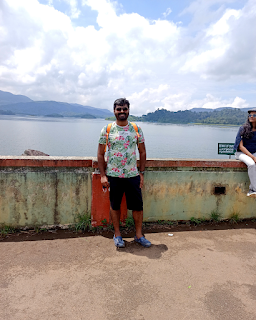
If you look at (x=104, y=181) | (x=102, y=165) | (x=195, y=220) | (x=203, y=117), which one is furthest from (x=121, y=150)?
(x=203, y=117)

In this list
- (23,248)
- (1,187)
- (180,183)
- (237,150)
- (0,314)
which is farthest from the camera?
(237,150)

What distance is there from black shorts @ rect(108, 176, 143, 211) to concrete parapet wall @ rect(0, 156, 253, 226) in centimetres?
34

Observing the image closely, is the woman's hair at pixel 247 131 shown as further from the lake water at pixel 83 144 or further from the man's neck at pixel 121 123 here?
the lake water at pixel 83 144

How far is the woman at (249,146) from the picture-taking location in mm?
4082

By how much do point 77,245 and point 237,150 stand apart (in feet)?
10.2

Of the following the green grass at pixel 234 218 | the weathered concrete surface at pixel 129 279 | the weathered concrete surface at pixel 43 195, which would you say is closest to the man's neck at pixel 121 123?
the weathered concrete surface at pixel 43 195

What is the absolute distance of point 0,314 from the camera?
2.15 metres

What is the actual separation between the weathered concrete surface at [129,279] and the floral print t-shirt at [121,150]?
102 cm

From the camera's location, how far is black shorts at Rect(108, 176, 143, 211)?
339 centimetres

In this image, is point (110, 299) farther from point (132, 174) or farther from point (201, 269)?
point (132, 174)

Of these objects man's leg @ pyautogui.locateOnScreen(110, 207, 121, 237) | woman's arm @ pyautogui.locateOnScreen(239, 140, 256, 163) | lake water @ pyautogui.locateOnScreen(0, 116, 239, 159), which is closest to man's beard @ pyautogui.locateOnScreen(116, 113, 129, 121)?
man's leg @ pyautogui.locateOnScreen(110, 207, 121, 237)

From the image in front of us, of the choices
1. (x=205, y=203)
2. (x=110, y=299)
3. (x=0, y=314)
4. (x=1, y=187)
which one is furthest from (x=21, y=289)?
(x=205, y=203)

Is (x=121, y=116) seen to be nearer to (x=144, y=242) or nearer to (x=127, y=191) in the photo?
(x=127, y=191)

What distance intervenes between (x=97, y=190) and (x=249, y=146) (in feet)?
8.80
